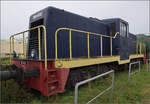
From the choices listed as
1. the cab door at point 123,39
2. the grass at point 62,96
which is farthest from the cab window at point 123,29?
the grass at point 62,96

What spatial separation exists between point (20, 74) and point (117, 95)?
9.44 ft

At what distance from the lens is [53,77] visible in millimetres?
3211

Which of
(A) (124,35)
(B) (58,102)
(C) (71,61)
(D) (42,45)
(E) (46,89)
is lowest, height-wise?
(B) (58,102)

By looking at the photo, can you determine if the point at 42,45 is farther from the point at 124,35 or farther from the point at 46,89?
the point at 124,35

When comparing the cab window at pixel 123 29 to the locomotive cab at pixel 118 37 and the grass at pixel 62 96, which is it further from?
the grass at pixel 62 96

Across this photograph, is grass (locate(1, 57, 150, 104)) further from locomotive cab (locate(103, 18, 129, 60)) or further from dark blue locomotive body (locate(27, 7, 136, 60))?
locomotive cab (locate(103, 18, 129, 60))

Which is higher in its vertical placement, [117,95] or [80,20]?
[80,20]

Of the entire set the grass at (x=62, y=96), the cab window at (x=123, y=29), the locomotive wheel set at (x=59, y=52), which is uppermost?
the cab window at (x=123, y=29)

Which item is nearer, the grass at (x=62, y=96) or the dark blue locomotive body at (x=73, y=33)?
the grass at (x=62, y=96)

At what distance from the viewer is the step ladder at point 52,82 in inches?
120

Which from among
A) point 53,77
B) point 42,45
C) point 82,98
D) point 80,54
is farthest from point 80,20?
point 82,98

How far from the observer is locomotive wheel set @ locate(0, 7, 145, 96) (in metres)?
3.10

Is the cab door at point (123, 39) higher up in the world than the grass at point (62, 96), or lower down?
higher up

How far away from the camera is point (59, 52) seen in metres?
3.90
